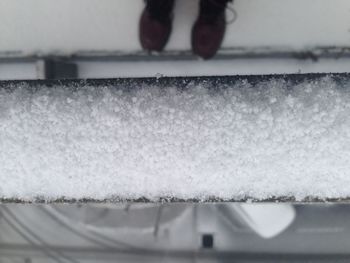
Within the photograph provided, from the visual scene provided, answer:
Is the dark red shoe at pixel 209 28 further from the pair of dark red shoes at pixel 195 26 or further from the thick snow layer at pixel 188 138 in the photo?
the thick snow layer at pixel 188 138

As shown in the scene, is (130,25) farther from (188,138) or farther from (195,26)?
(188,138)

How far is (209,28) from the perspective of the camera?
3.48 feet

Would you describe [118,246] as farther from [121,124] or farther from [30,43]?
[121,124]

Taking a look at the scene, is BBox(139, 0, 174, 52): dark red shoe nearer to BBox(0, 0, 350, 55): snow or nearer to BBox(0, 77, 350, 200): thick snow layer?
BBox(0, 0, 350, 55): snow

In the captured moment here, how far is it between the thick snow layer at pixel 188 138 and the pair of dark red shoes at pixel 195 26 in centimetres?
53

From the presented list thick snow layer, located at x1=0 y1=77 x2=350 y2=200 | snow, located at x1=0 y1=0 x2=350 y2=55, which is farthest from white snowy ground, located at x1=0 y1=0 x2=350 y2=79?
thick snow layer, located at x1=0 y1=77 x2=350 y2=200

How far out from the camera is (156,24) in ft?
3.50

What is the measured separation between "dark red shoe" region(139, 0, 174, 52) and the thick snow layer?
54 centimetres

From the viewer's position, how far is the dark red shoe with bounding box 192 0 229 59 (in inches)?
40.9

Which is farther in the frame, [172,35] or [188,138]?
[172,35]

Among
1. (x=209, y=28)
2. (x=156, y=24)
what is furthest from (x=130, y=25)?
(x=209, y=28)

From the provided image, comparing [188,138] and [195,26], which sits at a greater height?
[195,26]

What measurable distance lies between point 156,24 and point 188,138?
1.92 ft

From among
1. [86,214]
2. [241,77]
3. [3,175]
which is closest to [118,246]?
[86,214]
